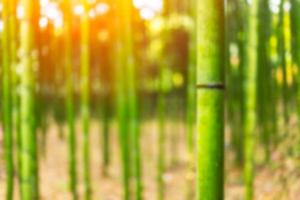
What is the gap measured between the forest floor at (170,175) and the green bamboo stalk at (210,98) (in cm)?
232

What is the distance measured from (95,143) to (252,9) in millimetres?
7647

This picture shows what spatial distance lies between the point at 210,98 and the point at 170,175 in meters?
6.12

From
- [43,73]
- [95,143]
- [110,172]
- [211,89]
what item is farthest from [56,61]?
[211,89]

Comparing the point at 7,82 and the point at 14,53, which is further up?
the point at 14,53

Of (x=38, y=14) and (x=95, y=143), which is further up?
(x=38, y=14)

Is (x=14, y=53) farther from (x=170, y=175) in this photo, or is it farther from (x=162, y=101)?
(x=170, y=175)

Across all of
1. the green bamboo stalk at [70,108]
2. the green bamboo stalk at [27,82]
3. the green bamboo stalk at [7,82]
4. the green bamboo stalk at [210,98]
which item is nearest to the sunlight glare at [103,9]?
the green bamboo stalk at [70,108]

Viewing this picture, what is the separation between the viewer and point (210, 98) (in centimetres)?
159

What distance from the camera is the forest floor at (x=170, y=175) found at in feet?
16.0

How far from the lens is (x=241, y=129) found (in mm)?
6902

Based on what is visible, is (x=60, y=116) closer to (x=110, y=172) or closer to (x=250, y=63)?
(x=110, y=172)

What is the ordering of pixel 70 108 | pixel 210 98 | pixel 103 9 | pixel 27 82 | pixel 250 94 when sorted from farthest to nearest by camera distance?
pixel 103 9 → pixel 70 108 → pixel 250 94 → pixel 27 82 → pixel 210 98

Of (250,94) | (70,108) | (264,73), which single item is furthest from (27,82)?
(264,73)

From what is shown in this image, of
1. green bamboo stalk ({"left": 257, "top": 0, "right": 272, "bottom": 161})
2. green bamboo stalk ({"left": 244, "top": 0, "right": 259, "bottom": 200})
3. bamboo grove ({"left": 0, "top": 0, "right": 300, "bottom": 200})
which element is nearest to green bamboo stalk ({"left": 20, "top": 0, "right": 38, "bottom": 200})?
bamboo grove ({"left": 0, "top": 0, "right": 300, "bottom": 200})
